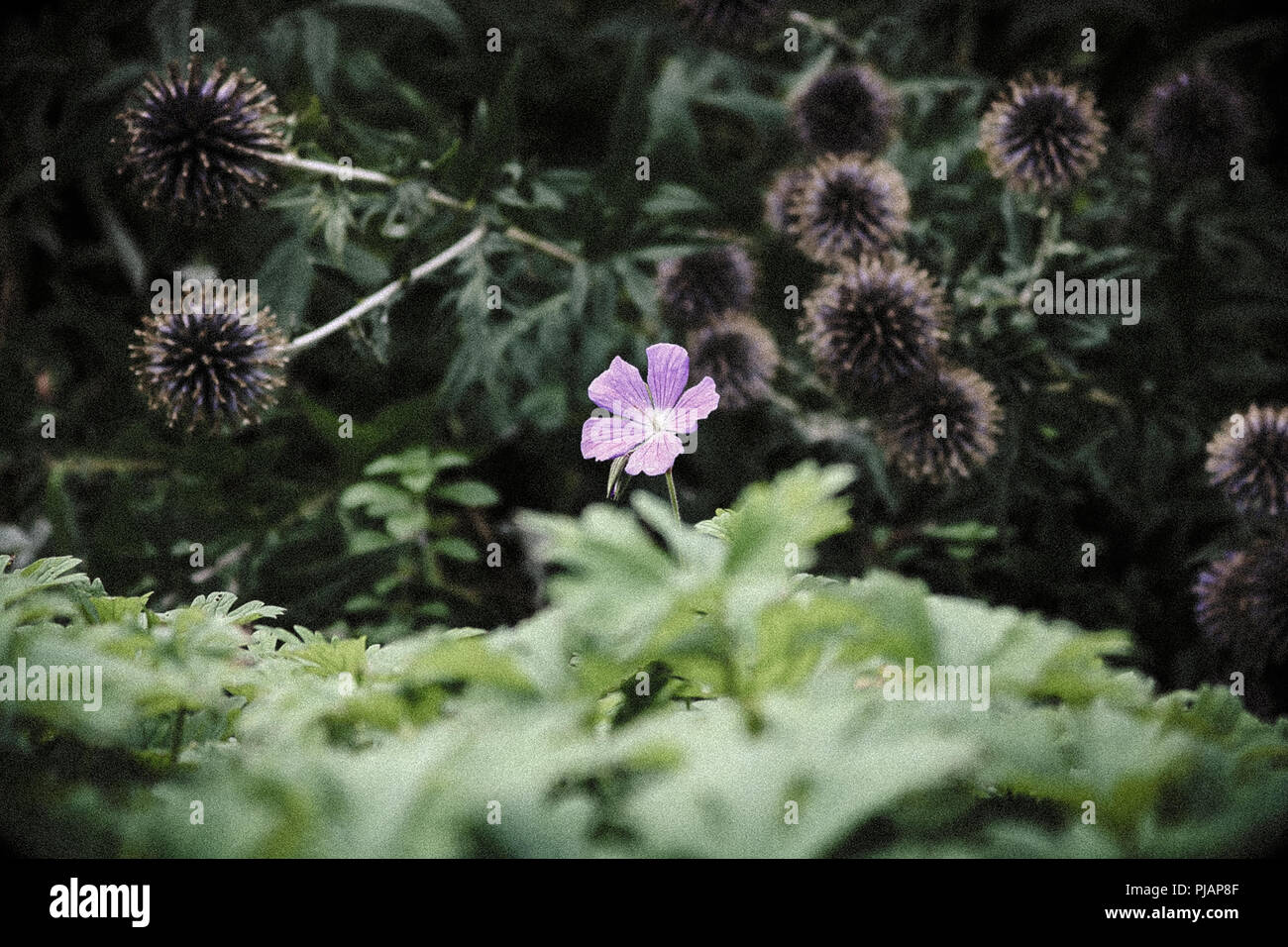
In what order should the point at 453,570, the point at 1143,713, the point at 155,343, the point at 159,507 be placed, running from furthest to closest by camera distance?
the point at 453,570
the point at 159,507
the point at 155,343
the point at 1143,713

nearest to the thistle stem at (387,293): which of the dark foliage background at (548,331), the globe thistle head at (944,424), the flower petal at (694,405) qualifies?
the dark foliage background at (548,331)

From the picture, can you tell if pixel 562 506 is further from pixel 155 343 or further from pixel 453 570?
pixel 155 343

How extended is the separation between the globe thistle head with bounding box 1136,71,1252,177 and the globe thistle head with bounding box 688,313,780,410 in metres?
0.77

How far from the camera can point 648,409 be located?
3.29 ft

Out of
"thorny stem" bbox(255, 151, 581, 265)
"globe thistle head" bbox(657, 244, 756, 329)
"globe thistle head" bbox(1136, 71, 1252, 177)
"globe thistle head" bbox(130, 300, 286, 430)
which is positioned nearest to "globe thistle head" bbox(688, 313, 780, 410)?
"globe thistle head" bbox(657, 244, 756, 329)

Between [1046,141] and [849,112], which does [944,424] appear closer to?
[1046,141]

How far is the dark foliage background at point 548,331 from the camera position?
62.9 inches

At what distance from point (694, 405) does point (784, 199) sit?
881mm

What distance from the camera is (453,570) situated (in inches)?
75.7
